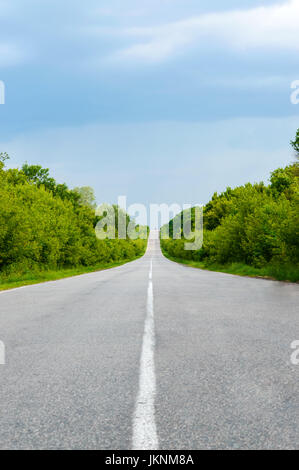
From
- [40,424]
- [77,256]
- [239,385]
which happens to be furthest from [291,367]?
[77,256]

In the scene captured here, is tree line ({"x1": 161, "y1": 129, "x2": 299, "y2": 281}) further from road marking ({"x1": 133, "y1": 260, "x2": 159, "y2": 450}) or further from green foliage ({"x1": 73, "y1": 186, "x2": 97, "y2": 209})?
green foliage ({"x1": 73, "y1": 186, "x2": 97, "y2": 209})

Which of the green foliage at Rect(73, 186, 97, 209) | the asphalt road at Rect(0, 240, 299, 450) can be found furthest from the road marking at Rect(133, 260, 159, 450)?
the green foliage at Rect(73, 186, 97, 209)

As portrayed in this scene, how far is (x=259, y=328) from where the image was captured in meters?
7.23

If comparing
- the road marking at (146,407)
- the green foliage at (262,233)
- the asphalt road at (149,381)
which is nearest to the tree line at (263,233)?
the green foliage at (262,233)

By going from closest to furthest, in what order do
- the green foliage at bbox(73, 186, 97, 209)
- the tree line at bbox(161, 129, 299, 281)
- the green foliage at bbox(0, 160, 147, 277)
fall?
1. the tree line at bbox(161, 129, 299, 281)
2. the green foliage at bbox(0, 160, 147, 277)
3. the green foliage at bbox(73, 186, 97, 209)

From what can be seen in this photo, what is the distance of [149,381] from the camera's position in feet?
14.3

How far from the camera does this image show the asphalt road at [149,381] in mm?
3031

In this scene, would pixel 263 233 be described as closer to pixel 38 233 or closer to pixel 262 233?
pixel 262 233

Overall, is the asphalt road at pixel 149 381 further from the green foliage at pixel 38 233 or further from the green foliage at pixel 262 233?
the green foliage at pixel 38 233

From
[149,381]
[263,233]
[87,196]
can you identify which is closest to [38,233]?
[263,233]

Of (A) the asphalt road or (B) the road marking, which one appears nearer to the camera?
(B) the road marking

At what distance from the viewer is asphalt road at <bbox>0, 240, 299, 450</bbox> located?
303 cm
